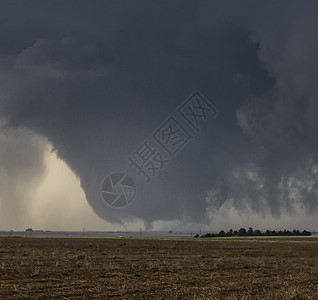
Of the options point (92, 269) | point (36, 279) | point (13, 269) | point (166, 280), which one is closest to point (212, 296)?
point (166, 280)

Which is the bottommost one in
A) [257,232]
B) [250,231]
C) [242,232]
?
[242,232]

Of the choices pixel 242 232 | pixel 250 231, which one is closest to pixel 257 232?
pixel 250 231

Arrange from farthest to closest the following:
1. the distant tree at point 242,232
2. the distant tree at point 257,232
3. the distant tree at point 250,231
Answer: the distant tree at point 242,232 → the distant tree at point 250,231 → the distant tree at point 257,232

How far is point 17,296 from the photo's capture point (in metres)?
17.4

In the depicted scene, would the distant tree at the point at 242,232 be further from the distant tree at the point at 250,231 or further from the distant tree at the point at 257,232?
the distant tree at the point at 257,232

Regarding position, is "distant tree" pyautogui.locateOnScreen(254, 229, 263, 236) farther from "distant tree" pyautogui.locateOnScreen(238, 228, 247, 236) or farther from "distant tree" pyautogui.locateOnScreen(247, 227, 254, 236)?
"distant tree" pyautogui.locateOnScreen(238, 228, 247, 236)

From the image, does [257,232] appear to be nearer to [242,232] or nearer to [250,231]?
[250,231]

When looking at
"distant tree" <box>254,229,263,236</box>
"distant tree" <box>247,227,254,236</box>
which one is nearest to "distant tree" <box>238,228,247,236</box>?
"distant tree" <box>247,227,254,236</box>

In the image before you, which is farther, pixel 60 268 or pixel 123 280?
pixel 60 268

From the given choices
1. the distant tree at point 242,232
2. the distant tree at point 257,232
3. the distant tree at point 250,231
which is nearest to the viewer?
the distant tree at point 257,232

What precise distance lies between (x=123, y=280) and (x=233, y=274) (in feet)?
26.6

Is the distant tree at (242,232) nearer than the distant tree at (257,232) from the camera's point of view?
No

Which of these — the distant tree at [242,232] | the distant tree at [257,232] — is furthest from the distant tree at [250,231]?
the distant tree at [242,232]

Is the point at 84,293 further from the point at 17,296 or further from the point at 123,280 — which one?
the point at 123,280
